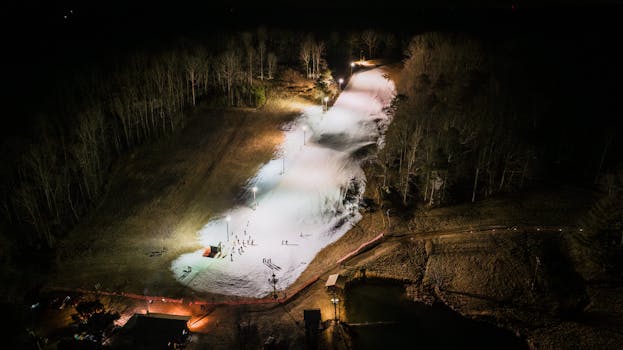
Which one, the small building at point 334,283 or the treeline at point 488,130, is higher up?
the treeline at point 488,130

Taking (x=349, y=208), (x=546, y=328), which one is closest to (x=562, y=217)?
(x=546, y=328)

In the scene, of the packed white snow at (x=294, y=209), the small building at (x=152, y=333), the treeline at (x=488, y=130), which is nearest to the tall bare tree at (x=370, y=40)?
the packed white snow at (x=294, y=209)

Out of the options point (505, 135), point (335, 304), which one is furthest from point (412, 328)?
point (505, 135)

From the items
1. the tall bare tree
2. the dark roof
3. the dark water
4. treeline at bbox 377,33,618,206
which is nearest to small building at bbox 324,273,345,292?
the dark water

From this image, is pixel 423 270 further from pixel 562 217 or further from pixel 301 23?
pixel 301 23

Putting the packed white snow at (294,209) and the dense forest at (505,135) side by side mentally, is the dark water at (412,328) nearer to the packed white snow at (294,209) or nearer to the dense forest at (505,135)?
the packed white snow at (294,209)

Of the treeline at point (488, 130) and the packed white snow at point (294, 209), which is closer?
the packed white snow at point (294, 209)
